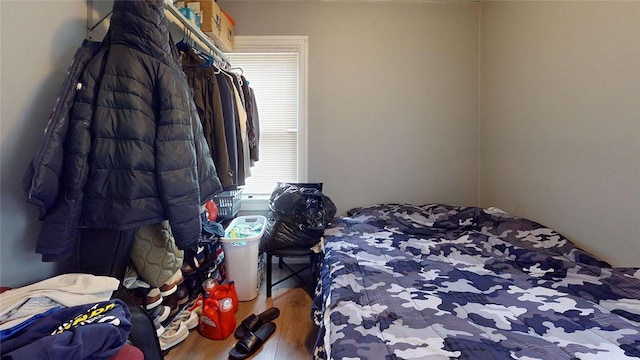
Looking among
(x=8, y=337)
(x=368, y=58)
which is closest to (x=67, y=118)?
(x=8, y=337)

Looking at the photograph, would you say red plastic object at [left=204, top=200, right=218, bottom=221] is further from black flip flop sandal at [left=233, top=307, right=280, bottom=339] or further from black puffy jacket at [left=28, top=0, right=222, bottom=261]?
black puffy jacket at [left=28, top=0, right=222, bottom=261]

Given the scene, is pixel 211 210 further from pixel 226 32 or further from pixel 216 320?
pixel 226 32

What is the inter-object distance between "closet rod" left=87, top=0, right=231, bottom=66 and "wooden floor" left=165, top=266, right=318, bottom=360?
1.67 metres

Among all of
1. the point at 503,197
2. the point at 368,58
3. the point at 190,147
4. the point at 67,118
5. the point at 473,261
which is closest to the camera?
the point at 67,118

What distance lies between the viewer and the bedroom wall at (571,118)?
1.32 m

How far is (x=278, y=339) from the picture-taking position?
5.30 feet

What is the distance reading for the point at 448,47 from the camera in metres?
2.50

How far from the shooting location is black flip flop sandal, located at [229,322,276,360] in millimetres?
1464

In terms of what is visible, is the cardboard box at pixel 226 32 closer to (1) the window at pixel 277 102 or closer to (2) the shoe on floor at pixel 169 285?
(1) the window at pixel 277 102

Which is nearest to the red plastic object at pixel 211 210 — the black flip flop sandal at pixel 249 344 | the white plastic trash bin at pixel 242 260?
the white plastic trash bin at pixel 242 260

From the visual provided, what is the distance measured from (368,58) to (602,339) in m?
2.33

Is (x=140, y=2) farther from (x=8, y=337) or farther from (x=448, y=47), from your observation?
(x=448, y=47)

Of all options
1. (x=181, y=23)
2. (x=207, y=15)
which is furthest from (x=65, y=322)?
(x=207, y=15)

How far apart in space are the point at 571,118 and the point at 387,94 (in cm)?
132
